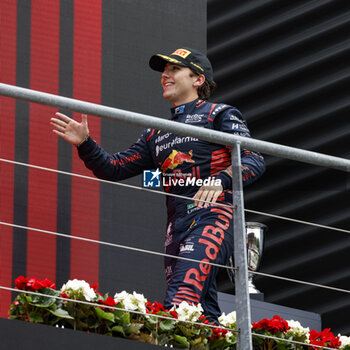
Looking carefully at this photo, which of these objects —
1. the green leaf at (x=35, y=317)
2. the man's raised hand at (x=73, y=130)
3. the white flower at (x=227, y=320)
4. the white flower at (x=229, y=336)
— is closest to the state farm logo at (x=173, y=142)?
the man's raised hand at (x=73, y=130)

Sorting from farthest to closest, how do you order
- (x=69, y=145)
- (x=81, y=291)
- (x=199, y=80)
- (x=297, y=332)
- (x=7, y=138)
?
1. (x=69, y=145)
2. (x=7, y=138)
3. (x=199, y=80)
4. (x=297, y=332)
5. (x=81, y=291)

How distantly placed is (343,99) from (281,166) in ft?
1.93

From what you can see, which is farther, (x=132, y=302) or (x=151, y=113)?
(x=151, y=113)

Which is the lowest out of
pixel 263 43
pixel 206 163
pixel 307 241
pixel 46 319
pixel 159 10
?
pixel 46 319

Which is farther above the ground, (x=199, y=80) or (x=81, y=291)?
(x=199, y=80)

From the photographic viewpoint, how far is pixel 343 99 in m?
6.77

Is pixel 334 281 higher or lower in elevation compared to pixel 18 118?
lower

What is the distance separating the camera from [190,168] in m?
4.27

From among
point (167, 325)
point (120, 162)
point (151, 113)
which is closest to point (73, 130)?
point (120, 162)

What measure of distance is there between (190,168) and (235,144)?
0.79m

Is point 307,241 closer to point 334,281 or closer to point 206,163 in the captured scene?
point 334,281

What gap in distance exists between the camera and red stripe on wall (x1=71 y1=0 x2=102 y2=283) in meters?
5.23

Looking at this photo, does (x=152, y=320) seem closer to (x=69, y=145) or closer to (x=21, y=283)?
(x=21, y=283)

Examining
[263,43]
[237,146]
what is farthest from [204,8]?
[237,146]
